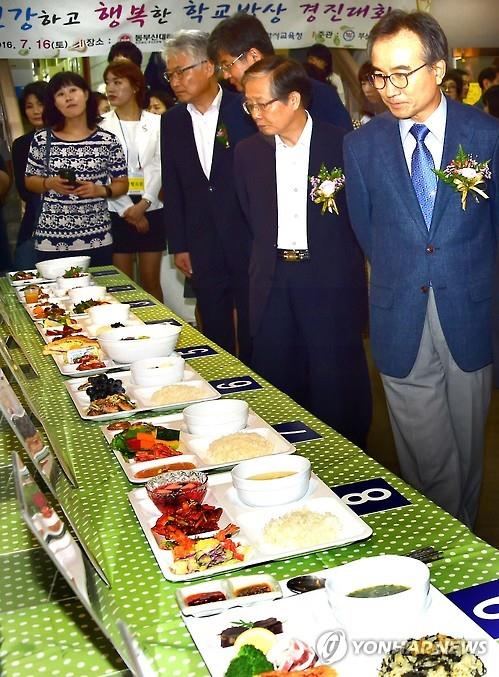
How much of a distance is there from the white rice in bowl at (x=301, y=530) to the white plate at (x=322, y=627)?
150 mm

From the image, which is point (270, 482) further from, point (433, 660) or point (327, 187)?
point (327, 187)

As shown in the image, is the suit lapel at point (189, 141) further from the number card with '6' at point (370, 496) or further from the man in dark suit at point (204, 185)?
the number card with '6' at point (370, 496)

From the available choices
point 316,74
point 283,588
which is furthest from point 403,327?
point 316,74

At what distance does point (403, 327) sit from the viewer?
2.62 m

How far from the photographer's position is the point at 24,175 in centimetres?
571

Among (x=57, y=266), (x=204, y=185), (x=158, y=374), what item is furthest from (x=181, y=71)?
(x=158, y=374)

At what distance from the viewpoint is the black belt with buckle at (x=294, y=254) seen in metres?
3.29

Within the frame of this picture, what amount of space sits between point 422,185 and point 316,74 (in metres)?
3.28

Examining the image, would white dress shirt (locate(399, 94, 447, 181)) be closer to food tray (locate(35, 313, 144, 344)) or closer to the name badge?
food tray (locate(35, 313, 144, 344))

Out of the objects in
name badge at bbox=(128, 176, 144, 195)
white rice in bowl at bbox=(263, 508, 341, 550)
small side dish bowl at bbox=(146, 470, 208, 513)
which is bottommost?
white rice in bowl at bbox=(263, 508, 341, 550)

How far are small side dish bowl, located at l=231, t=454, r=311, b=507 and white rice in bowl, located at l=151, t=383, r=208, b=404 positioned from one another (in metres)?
0.56

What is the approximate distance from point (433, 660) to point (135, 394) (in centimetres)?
127

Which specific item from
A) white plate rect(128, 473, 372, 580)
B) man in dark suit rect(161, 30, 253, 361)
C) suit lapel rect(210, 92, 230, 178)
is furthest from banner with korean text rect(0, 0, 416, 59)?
white plate rect(128, 473, 372, 580)

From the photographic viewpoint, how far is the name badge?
5.82 m
